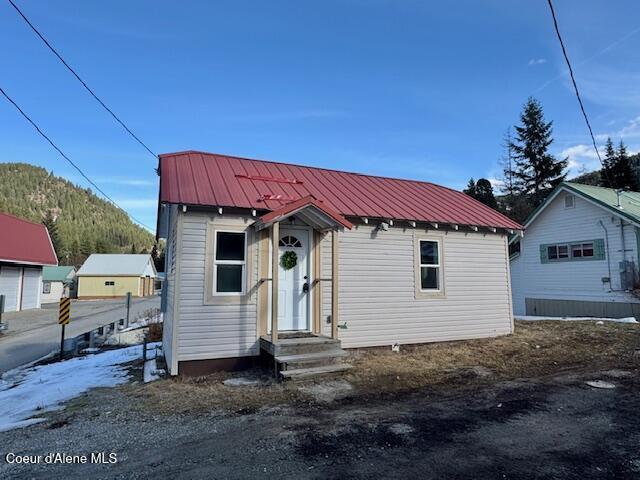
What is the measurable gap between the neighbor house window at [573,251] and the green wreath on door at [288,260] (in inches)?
562

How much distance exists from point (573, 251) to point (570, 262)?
19.5 inches

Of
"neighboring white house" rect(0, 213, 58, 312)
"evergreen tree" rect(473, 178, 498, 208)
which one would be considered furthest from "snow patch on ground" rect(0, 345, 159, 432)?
"evergreen tree" rect(473, 178, 498, 208)

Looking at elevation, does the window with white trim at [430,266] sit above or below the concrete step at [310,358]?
above

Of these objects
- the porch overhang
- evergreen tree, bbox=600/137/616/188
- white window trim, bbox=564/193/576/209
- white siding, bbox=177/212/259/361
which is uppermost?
evergreen tree, bbox=600/137/616/188

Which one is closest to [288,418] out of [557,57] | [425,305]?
[425,305]

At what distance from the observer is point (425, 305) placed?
32.7 feet

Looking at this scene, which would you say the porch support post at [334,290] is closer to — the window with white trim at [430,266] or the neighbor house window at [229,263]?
the neighbor house window at [229,263]

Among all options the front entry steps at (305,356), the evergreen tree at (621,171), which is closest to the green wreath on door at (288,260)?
the front entry steps at (305,356)

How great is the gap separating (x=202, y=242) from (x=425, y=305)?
5.49m

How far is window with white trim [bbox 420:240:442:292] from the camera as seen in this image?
Result: 10.1 m

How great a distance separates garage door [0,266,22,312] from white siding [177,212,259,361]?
24688mm

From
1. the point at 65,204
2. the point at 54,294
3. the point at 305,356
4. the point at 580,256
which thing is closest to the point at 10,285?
the point at 54,294

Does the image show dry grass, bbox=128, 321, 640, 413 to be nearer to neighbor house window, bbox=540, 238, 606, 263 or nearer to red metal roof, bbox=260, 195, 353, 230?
red metal roof, bbox=260, 195, 353, 230

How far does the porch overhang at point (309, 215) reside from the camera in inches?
302
